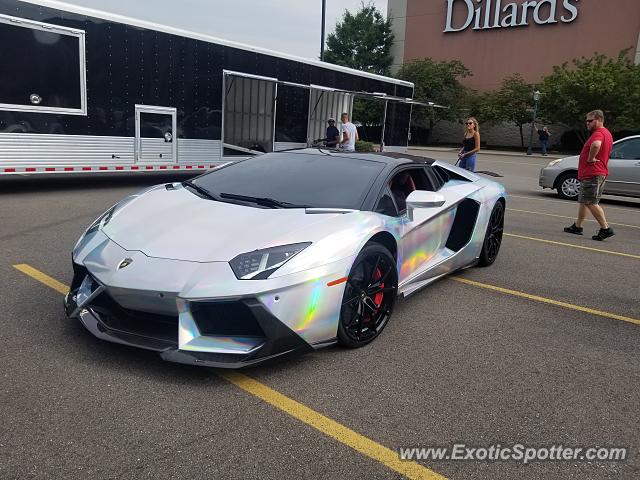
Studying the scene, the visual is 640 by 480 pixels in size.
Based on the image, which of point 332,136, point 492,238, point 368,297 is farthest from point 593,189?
point 332,136

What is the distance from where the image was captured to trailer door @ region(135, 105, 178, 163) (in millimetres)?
9945

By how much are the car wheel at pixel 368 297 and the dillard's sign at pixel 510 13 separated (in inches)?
1662

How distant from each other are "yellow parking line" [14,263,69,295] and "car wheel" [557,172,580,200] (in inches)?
439

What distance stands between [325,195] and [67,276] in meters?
2.41

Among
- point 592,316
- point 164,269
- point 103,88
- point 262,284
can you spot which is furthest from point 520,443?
point 103,88

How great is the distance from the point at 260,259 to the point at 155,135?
8008 mm

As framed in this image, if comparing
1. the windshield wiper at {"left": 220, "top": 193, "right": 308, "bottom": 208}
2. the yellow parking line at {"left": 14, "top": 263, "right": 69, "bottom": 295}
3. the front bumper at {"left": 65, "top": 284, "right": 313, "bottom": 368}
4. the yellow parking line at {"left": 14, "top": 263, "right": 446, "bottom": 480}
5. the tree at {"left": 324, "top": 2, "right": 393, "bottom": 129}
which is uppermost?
the tree at {"left": 324, "top": 2, "right": 393, "bottom": 129}

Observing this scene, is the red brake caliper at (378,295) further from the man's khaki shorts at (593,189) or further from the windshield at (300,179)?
the man's khaki shorts at (593,189)

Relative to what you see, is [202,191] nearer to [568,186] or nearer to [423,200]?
[423,200]

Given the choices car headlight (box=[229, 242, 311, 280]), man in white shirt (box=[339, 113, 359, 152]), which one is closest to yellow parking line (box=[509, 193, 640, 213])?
man in white shirt (box=[339, 113, 359, 152])

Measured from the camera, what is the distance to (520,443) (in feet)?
8.38

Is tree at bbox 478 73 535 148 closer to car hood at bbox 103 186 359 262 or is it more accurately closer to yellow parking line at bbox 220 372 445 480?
car hood at bbox 103 186 359 262

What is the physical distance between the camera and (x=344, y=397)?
2879 mm

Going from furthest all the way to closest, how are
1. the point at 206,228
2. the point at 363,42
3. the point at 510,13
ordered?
1. the point at 363,42
2. the point at 510,13
3. the point at 206,228
